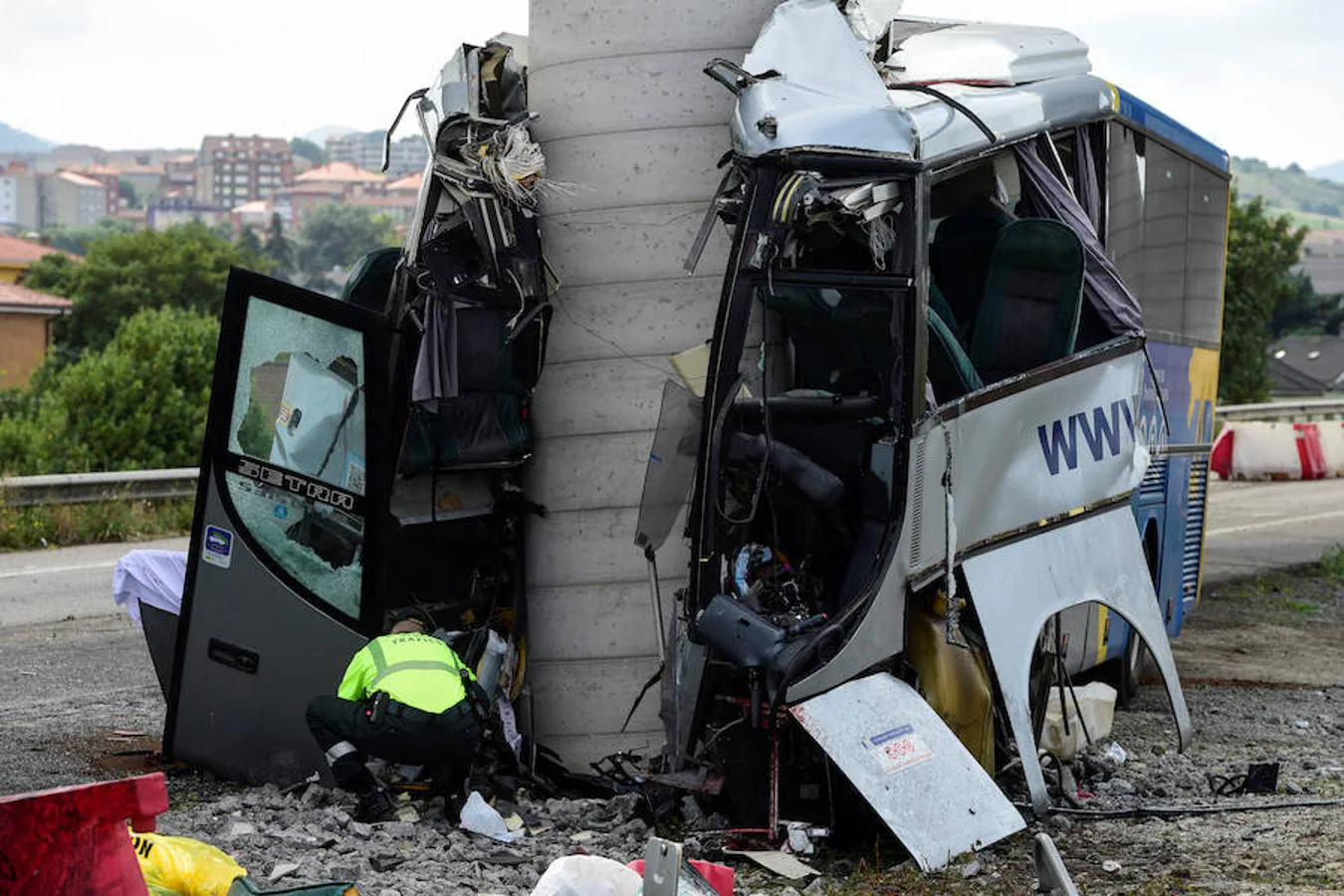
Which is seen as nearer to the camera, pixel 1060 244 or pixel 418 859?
pixel 418 859

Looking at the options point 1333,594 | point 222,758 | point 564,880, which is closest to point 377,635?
point 222,758

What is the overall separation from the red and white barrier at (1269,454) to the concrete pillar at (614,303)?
1961 centimetres

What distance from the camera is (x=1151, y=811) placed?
7250 mm

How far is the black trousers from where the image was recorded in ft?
22.5

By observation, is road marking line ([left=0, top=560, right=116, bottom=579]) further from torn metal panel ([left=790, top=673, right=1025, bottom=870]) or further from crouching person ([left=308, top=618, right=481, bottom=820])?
torn metal panel ([left=790, top=673, right=1025, bottom=870])

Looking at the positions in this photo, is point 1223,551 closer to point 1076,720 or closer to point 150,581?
point 1076,720

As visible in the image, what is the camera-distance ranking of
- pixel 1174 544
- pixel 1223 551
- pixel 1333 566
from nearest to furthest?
pixel 1174 544, pixel 1333 566, pixel 1223 551

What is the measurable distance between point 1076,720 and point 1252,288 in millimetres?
46450

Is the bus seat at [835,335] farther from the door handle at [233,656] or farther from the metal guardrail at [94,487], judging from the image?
the metal guardrail at [94,487]

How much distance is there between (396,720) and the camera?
22.4ft

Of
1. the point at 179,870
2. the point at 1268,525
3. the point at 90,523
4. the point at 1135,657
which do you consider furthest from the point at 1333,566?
the point at 179,870

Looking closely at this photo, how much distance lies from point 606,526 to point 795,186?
82.5 inches

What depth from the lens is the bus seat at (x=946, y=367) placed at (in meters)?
7.38

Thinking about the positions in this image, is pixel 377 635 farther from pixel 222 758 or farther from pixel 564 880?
pixel 564 880
